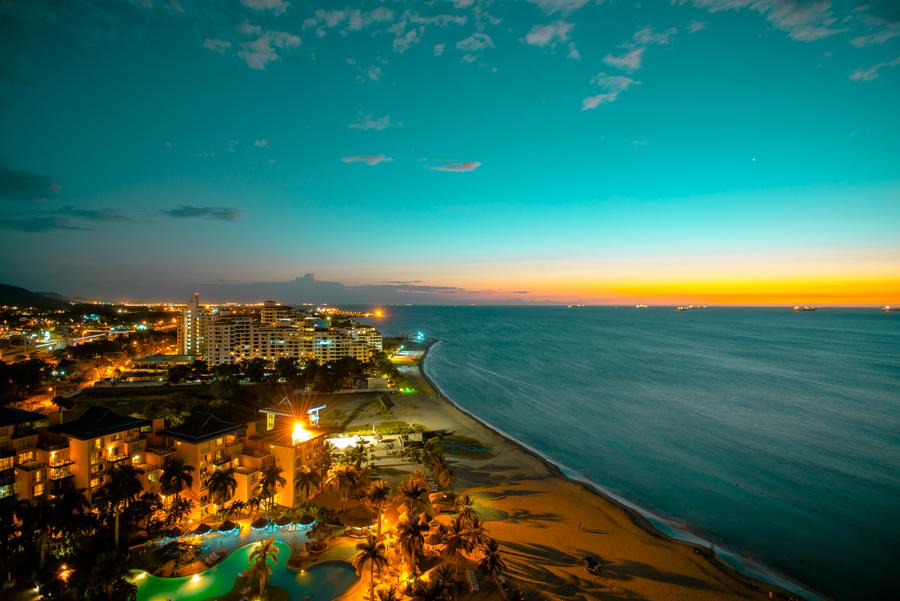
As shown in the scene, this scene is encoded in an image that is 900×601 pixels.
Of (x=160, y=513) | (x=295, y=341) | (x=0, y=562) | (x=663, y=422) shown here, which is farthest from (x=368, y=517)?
(x=295, y=341)

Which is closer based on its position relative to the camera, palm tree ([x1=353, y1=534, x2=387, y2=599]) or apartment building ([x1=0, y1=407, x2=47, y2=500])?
palm tree ([x1=353, y1=534, x2=387, y2=599])

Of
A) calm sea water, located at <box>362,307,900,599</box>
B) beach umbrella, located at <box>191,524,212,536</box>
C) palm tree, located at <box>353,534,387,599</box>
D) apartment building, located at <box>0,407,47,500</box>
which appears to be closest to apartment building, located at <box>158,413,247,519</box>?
beach umbrella, located at <box>191,524,212,536</box>

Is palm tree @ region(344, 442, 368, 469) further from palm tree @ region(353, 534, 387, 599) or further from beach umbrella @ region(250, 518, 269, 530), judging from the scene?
palm tree @ region(353, 534, 387, 599)

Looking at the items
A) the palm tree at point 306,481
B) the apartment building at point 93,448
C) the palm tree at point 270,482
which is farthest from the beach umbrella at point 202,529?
the apartment building at point 93,448

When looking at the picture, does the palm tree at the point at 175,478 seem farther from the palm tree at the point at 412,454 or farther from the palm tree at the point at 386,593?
the palm tree at the point at 412,454

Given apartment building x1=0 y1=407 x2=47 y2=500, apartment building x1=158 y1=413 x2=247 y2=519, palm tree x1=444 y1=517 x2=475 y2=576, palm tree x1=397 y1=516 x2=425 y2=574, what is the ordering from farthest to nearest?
apartment building x1=158 y1=413 x2=247 y2=519 < apartment building x1=0 y1=407 x2=47 y2=500 < palm tree x1=444 y1=517 x2=475 y2=576 < palm tree x1=397 y1=516 x2=425 y2=574
